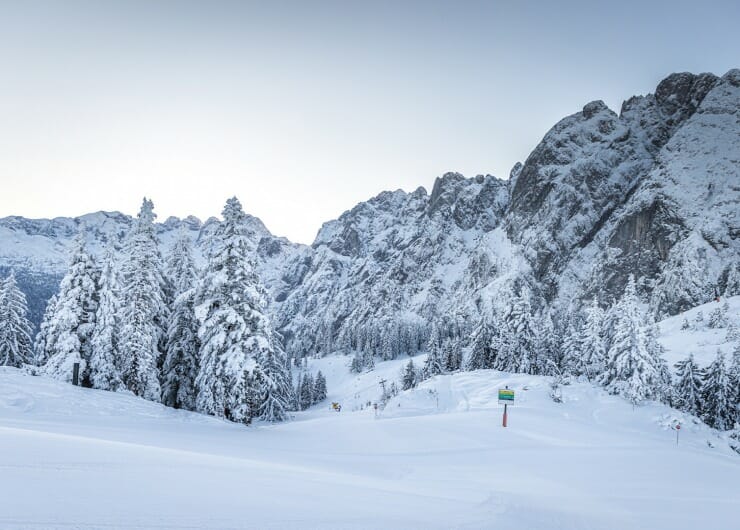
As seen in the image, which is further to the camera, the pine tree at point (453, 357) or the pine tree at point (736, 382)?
the pine tree at point (453, 357)

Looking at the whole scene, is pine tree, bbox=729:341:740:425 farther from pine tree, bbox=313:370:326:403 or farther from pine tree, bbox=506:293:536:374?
pine tree, bbox=313:370:326:403

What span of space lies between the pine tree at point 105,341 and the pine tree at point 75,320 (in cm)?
38

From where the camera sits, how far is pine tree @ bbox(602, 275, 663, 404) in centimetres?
3095

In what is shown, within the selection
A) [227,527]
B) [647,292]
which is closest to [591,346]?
[227,527]

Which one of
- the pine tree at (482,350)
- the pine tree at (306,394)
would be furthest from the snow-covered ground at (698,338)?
the pine tree at (306,394)

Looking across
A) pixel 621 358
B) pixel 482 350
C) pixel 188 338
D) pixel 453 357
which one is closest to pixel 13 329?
pixel 188 338

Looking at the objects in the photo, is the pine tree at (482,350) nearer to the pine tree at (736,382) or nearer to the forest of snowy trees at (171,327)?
the pine tree at (736,382)

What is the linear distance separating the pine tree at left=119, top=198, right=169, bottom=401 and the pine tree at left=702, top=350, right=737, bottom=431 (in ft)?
144

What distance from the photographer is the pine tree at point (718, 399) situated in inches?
1438

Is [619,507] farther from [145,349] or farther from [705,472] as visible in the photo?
[145,349]

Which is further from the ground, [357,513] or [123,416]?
[357,513]

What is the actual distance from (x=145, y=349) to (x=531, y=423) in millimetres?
21846

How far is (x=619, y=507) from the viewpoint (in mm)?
8602

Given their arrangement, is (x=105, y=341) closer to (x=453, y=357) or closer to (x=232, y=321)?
(x=232, y=321)
